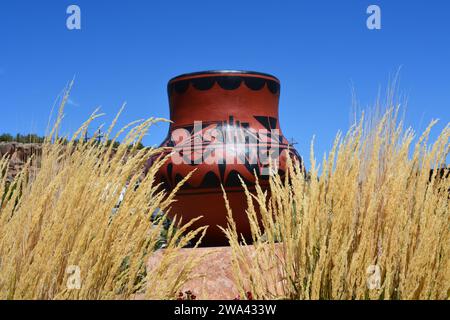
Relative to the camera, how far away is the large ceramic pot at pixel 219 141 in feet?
15.5

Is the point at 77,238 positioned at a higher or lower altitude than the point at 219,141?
lower

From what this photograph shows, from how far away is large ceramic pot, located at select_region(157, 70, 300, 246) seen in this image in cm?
471

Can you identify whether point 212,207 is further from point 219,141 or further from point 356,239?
point 356,239

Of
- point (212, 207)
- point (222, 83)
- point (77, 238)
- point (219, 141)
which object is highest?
point (222, 83)

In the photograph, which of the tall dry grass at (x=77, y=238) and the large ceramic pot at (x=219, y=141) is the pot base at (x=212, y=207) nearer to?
the large ceramic pot at (x=219, y=141)

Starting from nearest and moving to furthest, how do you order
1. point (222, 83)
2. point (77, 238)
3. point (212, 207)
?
point (77, 238) → point (212, 207) → point (222, 83)

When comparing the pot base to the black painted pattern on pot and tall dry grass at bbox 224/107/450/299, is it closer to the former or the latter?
the black painted pattern on pot

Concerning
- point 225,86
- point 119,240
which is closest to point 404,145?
point 119,240

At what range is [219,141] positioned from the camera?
15.8 feet

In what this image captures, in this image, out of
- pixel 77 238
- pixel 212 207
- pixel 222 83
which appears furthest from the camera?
pixel 222 83

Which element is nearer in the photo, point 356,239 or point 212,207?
point 356,239

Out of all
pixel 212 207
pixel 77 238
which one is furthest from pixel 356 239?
pixel 212 207

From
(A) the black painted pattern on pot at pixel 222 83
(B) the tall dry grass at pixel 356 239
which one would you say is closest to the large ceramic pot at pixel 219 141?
(A) the black painted pattern on pot at pixel 222 83

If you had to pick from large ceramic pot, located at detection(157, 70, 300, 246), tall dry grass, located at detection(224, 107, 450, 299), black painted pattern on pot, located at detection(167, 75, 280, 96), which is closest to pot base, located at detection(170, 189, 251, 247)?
large ceramic pot, located at detection(157, 70, 300, 246)
